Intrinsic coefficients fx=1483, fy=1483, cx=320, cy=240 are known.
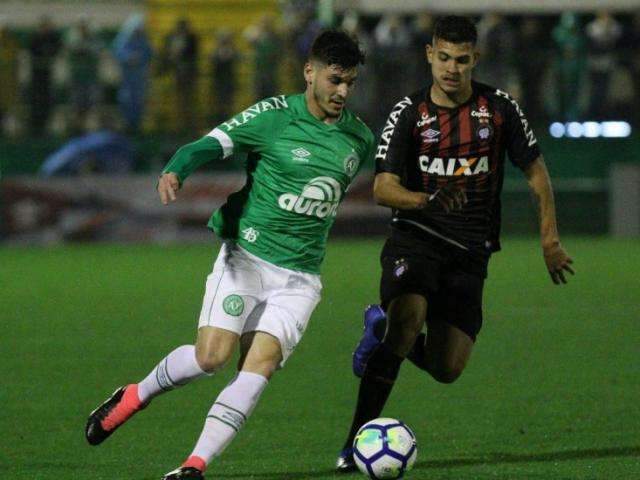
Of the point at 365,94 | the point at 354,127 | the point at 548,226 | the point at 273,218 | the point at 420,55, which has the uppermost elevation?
the point at 354,127

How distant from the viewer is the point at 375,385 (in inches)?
263

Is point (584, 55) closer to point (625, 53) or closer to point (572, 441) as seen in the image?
point (625, 53)

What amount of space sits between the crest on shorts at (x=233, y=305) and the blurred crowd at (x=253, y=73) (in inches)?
555

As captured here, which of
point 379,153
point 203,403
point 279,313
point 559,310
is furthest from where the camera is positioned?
point 559,310

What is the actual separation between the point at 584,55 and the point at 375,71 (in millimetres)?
2847

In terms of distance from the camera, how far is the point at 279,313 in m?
6.17

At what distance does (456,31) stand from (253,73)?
46.0 ft

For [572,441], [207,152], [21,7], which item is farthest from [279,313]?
[21,7]

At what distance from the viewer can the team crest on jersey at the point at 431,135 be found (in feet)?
22.5

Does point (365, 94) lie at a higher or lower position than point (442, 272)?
lower

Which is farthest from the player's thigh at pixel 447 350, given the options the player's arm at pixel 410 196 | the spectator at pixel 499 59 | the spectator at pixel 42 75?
the spectator at pixel 42 75

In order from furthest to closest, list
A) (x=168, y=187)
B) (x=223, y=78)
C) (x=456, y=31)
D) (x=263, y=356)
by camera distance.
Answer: (x=223, y=78) < (x=456, y=31) < (x=263, y=356) < (x=168, y=187)

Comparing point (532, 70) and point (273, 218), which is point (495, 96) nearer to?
point (273, 218)

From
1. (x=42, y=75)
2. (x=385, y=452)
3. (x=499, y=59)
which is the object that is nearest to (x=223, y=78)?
(x=42, y=75)
